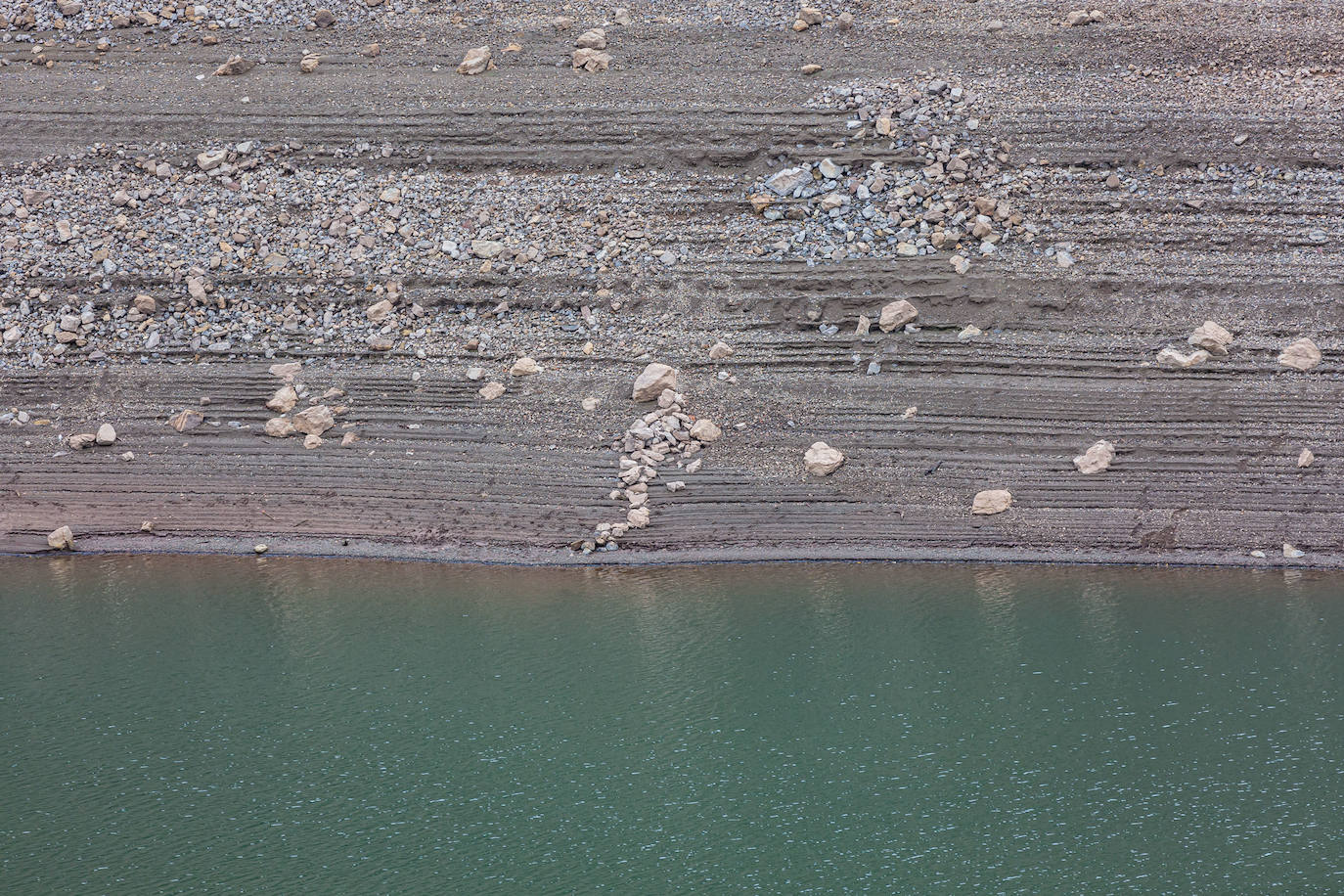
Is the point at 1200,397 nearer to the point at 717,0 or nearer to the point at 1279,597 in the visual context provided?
the point at 1279,597

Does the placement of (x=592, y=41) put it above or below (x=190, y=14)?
below

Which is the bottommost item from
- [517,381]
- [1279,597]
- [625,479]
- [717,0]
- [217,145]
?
[1279,597]

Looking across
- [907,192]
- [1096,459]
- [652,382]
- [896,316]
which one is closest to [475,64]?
[652,382]

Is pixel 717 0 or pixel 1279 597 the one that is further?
pixel 717 0

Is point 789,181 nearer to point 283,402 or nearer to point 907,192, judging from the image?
point 907,192

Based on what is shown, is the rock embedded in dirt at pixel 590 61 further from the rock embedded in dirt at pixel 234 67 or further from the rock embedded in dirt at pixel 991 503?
the rock embedded in dirt at pixel 991 503

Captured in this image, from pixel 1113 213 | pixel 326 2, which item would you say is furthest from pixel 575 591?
pixel 326 2

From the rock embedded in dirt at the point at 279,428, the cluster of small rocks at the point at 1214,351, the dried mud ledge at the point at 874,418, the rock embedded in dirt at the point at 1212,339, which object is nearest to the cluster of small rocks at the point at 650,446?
the dried mud ledge at the point at 874,418
